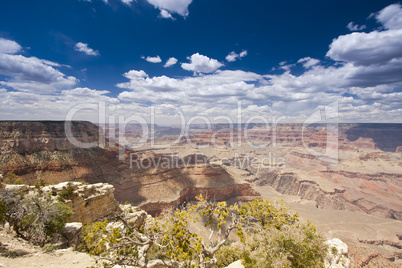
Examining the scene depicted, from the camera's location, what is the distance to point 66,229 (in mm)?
16406

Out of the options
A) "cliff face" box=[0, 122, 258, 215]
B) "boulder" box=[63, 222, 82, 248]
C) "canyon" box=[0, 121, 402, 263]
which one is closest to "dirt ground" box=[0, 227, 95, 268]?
"boulder" box=[63, 222, 82, 248]

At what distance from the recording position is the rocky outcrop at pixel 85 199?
19.9 m

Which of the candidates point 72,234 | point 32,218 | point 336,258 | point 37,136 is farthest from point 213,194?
point 37,136

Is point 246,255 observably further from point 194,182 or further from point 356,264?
point 194,182

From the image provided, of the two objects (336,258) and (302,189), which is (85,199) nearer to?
(336,258)

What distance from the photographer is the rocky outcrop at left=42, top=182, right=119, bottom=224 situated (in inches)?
784

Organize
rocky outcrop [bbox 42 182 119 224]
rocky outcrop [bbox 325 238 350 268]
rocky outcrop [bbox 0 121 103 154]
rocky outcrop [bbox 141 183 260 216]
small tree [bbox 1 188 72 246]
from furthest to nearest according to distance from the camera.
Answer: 1. rocky outcrop [bbox 141 183 260 216]
2. rocky outcrop [bbox 0 121 103 154]
3. rocky outcrop [bbox 42 182 119 224]
4. small tree [bbox 1 188 72 246]
5. rocky outcrop [bbox 325 238 350 268]

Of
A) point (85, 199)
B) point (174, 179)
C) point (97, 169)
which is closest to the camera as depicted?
point (85, 199)

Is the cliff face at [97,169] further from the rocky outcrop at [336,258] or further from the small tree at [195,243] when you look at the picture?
the rocky outcrop at [336,258]

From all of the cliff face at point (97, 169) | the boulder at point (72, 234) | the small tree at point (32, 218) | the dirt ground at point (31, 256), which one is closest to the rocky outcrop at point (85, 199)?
the boulder at point (72, 234)

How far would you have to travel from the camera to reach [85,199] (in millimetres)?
21969

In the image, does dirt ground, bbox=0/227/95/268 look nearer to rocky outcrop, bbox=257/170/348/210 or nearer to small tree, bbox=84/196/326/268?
small tree, bbox=84/196/326/268

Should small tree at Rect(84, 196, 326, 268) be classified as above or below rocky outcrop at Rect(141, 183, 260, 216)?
above

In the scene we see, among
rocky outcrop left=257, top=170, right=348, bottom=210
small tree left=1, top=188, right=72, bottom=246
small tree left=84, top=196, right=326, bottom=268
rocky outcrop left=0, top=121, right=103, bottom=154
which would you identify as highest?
rocky outcrop left=0, top=121, right=103, bottom=154
